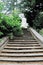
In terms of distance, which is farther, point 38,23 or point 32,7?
point 32,7

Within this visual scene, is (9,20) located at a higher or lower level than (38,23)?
higher

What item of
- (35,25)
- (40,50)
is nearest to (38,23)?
(35,25)

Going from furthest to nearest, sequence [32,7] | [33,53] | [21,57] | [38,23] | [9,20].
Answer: [32,7] → [38,23] → [9,20] → [33,53] → [21,57]

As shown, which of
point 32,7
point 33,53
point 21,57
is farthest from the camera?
point 32,7

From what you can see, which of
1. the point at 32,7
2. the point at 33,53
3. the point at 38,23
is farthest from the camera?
the point at 32,7

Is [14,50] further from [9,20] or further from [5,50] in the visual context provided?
[9,20]

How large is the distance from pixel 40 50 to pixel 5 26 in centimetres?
313

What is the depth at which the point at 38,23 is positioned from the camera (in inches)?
589

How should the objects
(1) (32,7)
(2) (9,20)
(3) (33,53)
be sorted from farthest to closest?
(1) (32,7) → (2) (9,20) → (3) (33,53)

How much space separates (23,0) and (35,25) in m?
3.51

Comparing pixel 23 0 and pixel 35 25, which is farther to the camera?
pixel 23 0

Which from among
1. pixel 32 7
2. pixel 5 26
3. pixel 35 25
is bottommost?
pixel 35 25

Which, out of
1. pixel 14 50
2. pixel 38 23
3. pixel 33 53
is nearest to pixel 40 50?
pixel 33 53

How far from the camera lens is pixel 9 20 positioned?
8945mm
